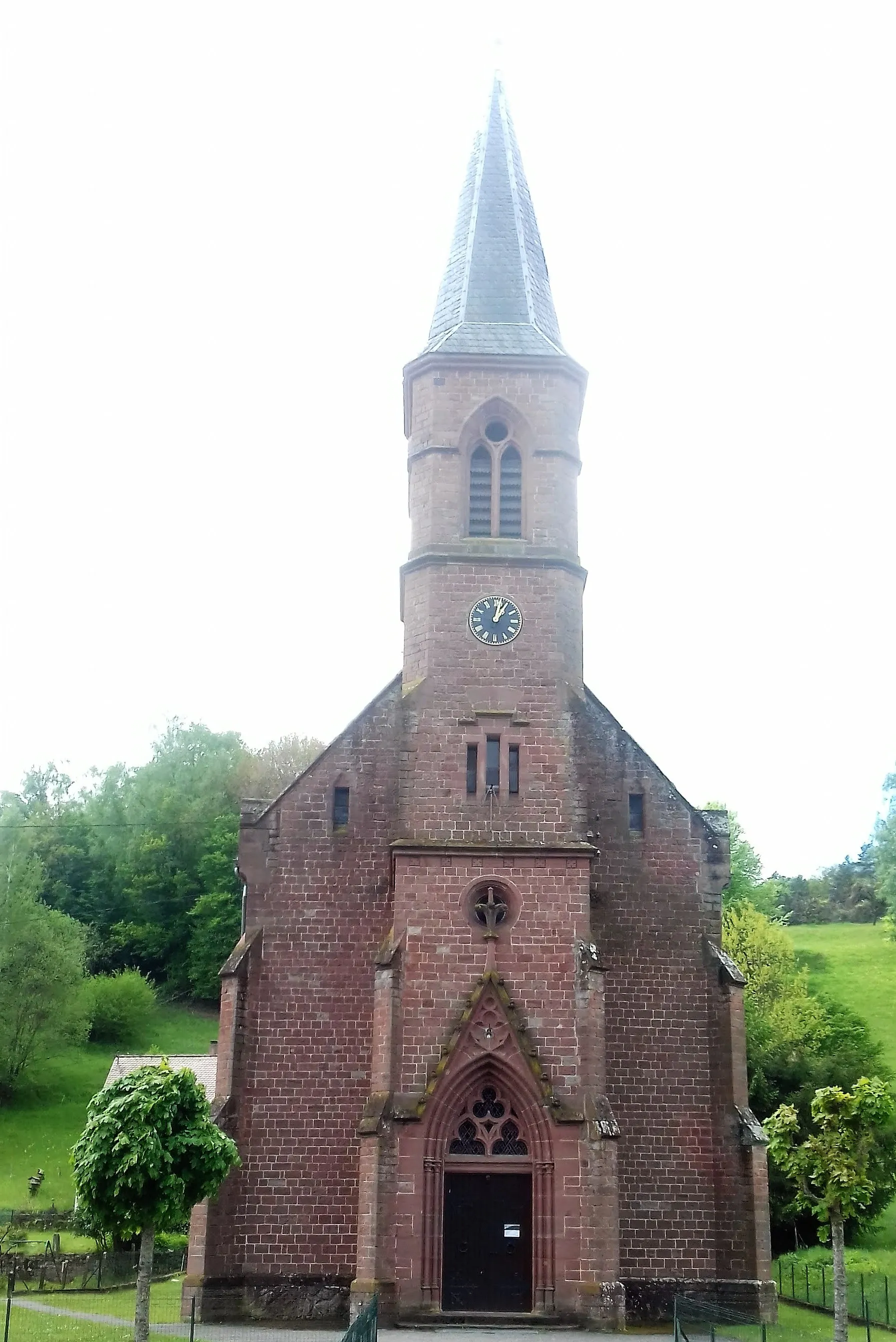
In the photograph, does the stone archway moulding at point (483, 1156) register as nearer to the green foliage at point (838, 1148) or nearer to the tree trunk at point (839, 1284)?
the green foliage at point (838, 1148)

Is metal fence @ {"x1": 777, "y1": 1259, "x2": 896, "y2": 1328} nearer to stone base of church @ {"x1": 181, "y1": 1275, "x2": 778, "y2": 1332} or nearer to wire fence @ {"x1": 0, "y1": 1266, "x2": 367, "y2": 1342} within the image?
stone base of church @ {"x1": 181, "y1": 1275, "x2": 778, "y2": 1332}

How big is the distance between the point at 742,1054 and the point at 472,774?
26.5 ft

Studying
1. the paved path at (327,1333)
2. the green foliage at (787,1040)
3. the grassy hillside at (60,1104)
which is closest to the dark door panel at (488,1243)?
the paved path at (327,1333)

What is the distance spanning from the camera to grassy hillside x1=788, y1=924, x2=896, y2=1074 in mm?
65875

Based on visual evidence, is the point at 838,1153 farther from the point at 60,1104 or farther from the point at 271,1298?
the point at 60,1104

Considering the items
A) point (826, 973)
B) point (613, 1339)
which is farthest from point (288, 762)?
point (613, 1339)

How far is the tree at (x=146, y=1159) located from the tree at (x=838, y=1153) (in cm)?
948

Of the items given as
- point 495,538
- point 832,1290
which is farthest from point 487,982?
point 832,1290

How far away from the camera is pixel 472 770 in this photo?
95.1ft

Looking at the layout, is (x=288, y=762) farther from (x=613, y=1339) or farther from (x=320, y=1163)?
(x=613, y=1339)

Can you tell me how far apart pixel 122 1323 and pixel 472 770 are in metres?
12.6

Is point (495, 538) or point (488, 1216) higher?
point (495, 538)

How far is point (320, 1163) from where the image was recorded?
90.4ft

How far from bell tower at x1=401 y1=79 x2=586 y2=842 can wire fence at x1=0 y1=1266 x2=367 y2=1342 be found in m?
Answer: 9.67
